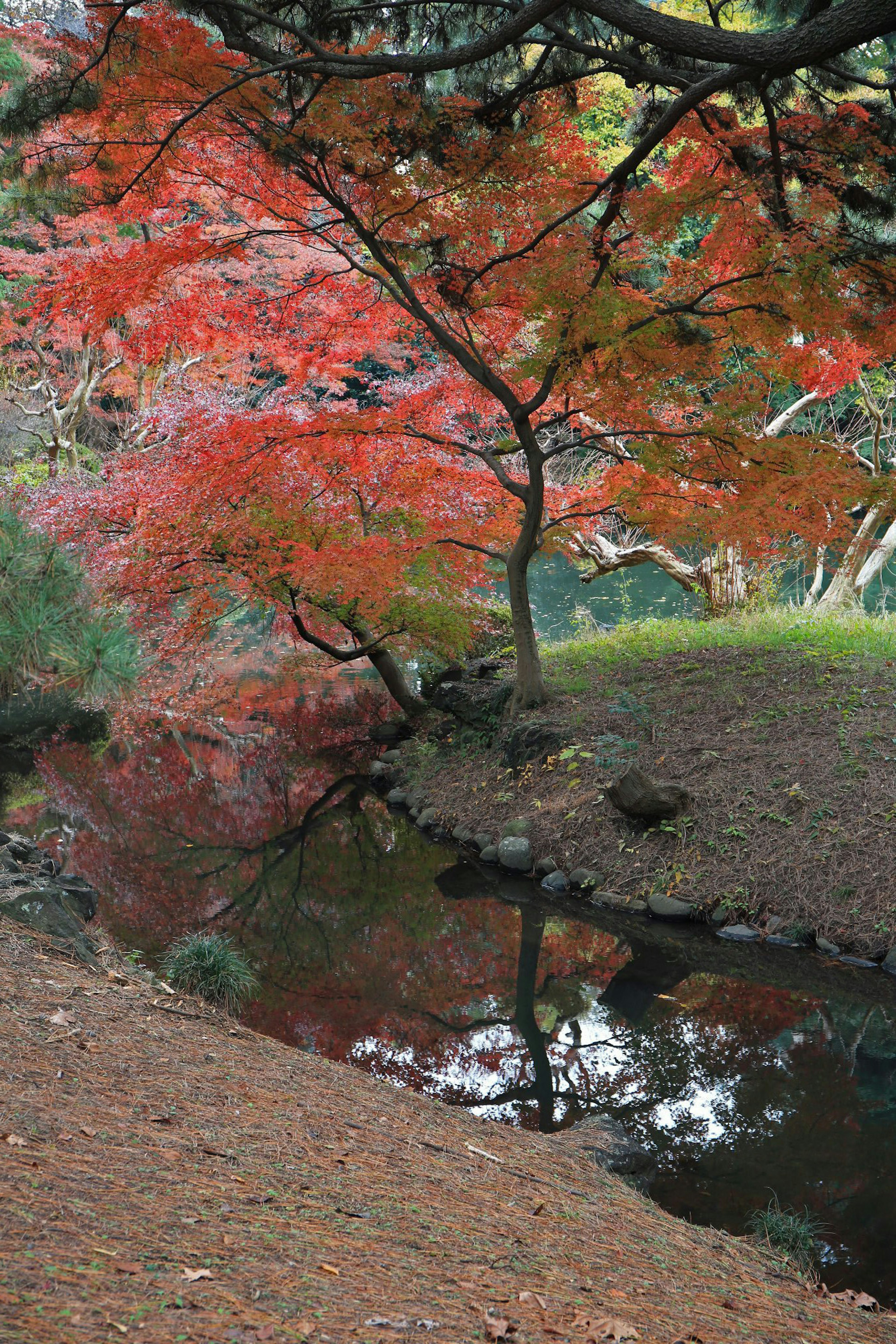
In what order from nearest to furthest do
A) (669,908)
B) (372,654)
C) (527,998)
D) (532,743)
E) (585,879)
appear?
(527,998)
(669,908)
(585,879)
(532,743)
(372,654)

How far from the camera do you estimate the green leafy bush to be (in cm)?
1090

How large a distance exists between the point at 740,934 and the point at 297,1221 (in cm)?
414

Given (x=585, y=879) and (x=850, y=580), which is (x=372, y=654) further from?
(x=850, y=580)

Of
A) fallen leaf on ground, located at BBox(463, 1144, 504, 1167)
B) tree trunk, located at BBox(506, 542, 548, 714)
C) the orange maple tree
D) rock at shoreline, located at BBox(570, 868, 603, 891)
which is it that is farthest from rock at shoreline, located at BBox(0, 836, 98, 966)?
tree trunk, located at BBox(506, 542, 548, 714)

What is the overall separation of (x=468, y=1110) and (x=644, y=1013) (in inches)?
53.9

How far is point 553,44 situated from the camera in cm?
507

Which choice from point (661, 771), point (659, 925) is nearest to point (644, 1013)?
point (659, 925)

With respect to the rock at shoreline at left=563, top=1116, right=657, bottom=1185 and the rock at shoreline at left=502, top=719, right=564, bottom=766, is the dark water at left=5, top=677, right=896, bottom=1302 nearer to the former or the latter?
the rock at shoreline at left=563, top=1116, right=657, bottom=1185

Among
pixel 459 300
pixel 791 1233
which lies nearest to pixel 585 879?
pixel 791 1233

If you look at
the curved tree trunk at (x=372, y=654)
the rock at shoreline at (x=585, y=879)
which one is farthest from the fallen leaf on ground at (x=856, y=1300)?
the curved tree trunk at (x=372, y=654)

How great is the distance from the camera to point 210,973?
465 centimetres

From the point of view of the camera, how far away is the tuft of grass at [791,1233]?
9.90 feet

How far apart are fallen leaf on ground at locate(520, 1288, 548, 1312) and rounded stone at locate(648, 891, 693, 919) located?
4089 millimetres

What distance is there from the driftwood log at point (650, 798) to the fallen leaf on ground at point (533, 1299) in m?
4.57
